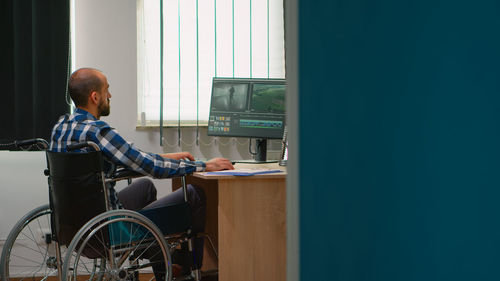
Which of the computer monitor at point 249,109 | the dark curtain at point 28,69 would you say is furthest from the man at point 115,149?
the dark curtain at point 28,69

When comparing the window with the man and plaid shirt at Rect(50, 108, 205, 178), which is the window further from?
plaid shirt at Rect(50, 108, 205, 178)

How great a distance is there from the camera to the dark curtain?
3.37 metres

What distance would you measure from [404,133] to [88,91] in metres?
1.85

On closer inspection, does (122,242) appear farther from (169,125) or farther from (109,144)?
(169,125)

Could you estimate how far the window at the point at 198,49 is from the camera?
11.7 feet

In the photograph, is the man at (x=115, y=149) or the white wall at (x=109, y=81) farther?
the white wall at (x=109, y=81)

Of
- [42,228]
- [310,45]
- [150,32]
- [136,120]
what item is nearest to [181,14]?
[150,32]

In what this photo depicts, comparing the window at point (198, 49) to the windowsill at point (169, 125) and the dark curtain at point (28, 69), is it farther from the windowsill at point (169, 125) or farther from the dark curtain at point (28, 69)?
the dark curtain at point (28, 69)

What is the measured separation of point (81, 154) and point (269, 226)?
877 millimetres

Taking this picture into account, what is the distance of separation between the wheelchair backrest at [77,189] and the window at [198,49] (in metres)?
1.52

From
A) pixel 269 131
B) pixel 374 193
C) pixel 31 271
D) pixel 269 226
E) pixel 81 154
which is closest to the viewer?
pixel 374 193

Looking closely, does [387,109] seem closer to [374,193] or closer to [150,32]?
[374,193]

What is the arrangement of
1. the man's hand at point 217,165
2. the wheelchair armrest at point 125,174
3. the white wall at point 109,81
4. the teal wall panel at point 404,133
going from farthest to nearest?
1. the white wall at point 109,81
2. the man's hand at point 217,165
3. the wheelchair armrest at point 125,174
4. the teal wall panel at point 404,133

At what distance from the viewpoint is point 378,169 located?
824mm
